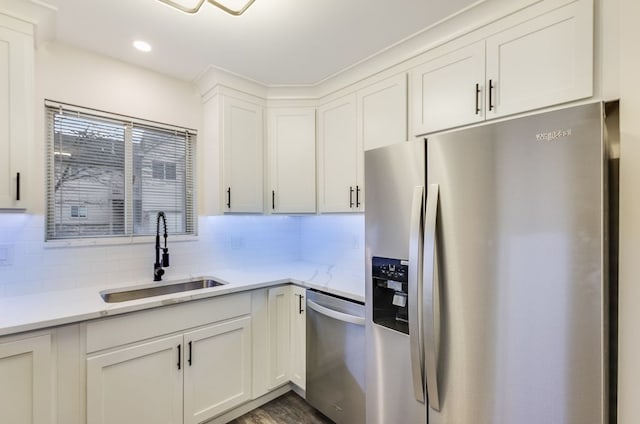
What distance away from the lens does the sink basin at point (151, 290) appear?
2023mm

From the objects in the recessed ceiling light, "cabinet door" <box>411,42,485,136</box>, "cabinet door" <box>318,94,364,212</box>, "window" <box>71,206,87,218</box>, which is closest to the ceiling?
the recessed ceiling light

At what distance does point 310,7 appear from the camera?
1.58 metres

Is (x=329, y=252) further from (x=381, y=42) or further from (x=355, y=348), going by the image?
(x=381, y=42)

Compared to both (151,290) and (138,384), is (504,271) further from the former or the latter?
(151,290)

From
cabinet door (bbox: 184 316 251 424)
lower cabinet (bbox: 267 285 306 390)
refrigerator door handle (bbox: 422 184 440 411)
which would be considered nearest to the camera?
refrigerator door handle (bbox: 422 184 440 411)

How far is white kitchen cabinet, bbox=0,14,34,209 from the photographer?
1.54 metres

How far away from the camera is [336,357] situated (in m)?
1.92

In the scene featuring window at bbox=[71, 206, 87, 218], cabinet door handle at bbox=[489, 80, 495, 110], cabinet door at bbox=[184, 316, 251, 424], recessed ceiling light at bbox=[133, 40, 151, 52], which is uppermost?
recessed ceiling light at bbox=[133, 40, 151, 52]

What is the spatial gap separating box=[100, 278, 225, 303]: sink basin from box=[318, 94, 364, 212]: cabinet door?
3.61 feet

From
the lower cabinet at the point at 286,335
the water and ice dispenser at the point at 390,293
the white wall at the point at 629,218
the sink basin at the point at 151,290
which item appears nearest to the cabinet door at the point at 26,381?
the sink basin at the point at 151,290

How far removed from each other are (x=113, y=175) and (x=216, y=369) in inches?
60.0

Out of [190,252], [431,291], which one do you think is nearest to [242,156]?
[190,252]

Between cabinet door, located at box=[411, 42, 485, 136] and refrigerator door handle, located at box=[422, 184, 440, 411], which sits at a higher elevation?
cabinet door, located at box=[411, 42, 485, 136]

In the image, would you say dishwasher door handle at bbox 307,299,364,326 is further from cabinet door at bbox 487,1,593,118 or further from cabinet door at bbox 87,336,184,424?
cabinet door at bbox 487,1,593,118
